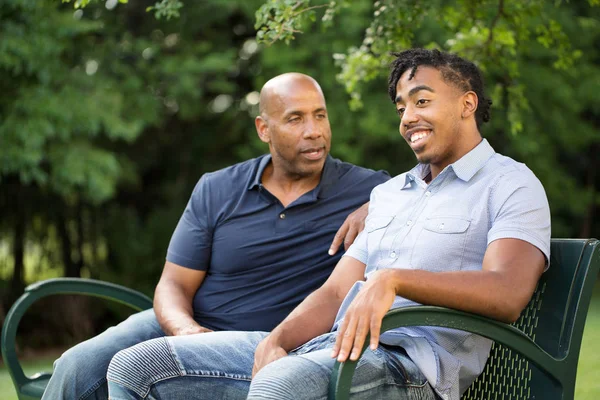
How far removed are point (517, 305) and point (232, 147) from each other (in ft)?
31.3

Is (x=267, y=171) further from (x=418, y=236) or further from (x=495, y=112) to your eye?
(x=495, y=112)

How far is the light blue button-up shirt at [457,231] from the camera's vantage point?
244cm

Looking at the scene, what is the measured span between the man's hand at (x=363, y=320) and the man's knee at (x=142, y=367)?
29.8 inches

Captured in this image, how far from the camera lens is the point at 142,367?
8.81ft

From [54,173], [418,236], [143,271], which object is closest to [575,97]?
[143,271]

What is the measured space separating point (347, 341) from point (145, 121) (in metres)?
7.36

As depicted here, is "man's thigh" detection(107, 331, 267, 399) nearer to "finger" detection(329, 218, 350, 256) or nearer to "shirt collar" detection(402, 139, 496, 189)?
"finger" detection(329, 218, 350, 256)

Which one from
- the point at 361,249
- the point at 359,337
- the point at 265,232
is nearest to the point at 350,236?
the point at 361,249

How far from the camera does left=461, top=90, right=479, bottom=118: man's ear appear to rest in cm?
274

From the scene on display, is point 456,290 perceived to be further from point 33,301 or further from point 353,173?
point 33,301

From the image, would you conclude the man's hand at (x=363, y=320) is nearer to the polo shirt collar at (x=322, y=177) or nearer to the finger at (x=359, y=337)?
the finger at (x=359, y=337)

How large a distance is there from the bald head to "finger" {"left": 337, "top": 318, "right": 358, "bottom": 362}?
160cm

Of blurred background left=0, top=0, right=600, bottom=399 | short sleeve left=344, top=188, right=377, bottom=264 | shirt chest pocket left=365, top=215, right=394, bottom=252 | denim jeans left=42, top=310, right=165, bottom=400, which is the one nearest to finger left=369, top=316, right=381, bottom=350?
shirt chest pocket left=365, top=215, right=394, bottom=252

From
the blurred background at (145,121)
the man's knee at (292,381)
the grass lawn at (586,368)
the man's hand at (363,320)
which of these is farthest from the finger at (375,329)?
the blurred background at (145,121)
